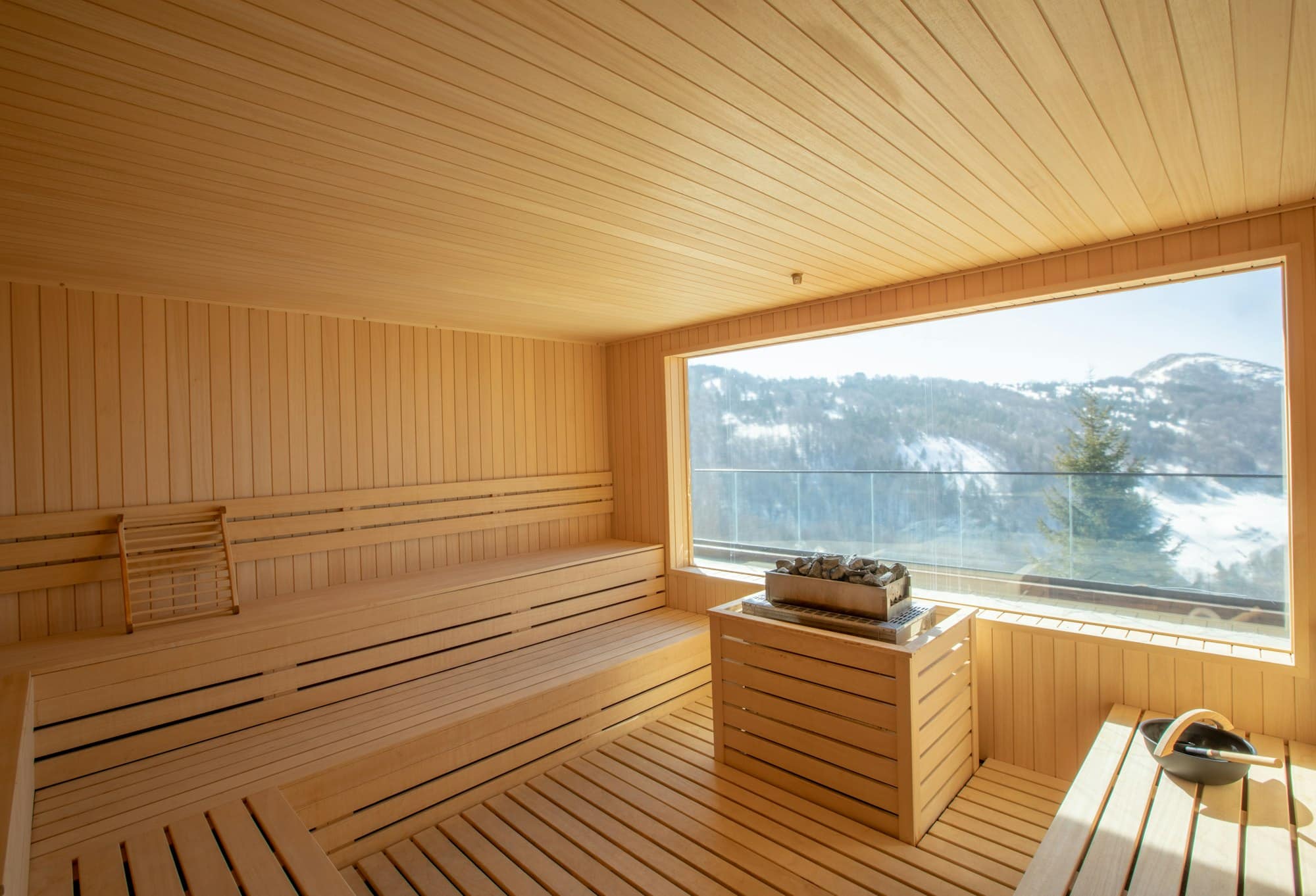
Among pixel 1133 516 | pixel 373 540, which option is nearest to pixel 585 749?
pixel 373 540

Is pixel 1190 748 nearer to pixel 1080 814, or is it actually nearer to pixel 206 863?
pixel 1080 814

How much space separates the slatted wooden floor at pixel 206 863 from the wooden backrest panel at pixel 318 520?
1.64 m

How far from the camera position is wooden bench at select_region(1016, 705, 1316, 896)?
1.94 metres

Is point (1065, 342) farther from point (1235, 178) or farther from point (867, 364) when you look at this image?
point (1235, 178)

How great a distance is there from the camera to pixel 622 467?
5.70 meters

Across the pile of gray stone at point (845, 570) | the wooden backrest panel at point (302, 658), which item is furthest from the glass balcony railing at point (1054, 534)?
the wooden backrest panel at point (302, 658)

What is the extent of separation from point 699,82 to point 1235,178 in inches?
84.0

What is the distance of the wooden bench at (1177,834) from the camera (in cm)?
194

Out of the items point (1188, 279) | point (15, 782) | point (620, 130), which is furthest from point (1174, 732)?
point (15, 782)

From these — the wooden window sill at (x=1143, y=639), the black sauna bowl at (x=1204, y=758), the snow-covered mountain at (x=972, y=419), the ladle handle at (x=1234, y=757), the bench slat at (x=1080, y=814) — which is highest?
the snow-covered mountain at (x=972, y=419)

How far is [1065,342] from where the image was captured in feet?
19.9

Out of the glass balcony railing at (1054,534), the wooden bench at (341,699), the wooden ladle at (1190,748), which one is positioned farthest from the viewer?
the glass balcony railing at (1054,534)

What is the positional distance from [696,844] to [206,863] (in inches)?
69.8

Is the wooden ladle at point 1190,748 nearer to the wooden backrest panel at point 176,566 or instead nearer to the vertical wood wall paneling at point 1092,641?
the vertical wood wall paneling at point 1092,641
